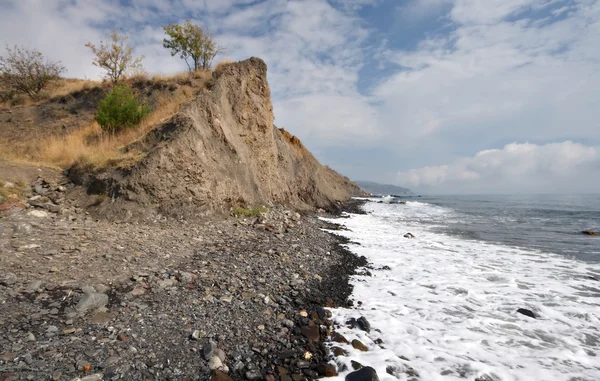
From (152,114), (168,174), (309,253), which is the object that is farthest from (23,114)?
(309,253)

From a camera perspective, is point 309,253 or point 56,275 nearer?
point 56,275

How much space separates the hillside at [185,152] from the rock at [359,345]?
7.27 m

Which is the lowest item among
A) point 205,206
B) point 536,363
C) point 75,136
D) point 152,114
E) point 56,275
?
point 536,363

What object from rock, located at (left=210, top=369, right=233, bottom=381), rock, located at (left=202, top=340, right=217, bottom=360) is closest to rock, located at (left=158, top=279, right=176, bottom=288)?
rock, located at (left=202, top=340, right=217, bottom=360)

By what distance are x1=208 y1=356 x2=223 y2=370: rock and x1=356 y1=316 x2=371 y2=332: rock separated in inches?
87.5

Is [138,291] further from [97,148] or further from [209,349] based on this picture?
[97,148]

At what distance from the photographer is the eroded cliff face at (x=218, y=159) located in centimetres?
949

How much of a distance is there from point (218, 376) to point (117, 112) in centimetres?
1374

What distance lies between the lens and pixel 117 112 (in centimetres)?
1334

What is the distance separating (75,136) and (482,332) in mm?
16692

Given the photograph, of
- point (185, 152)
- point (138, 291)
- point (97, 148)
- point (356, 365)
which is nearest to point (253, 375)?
point (356, 365)

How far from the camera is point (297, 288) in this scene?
5848 millimetres

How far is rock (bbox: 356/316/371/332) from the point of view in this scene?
15.1ft

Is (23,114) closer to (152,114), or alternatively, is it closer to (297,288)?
(152,114)
